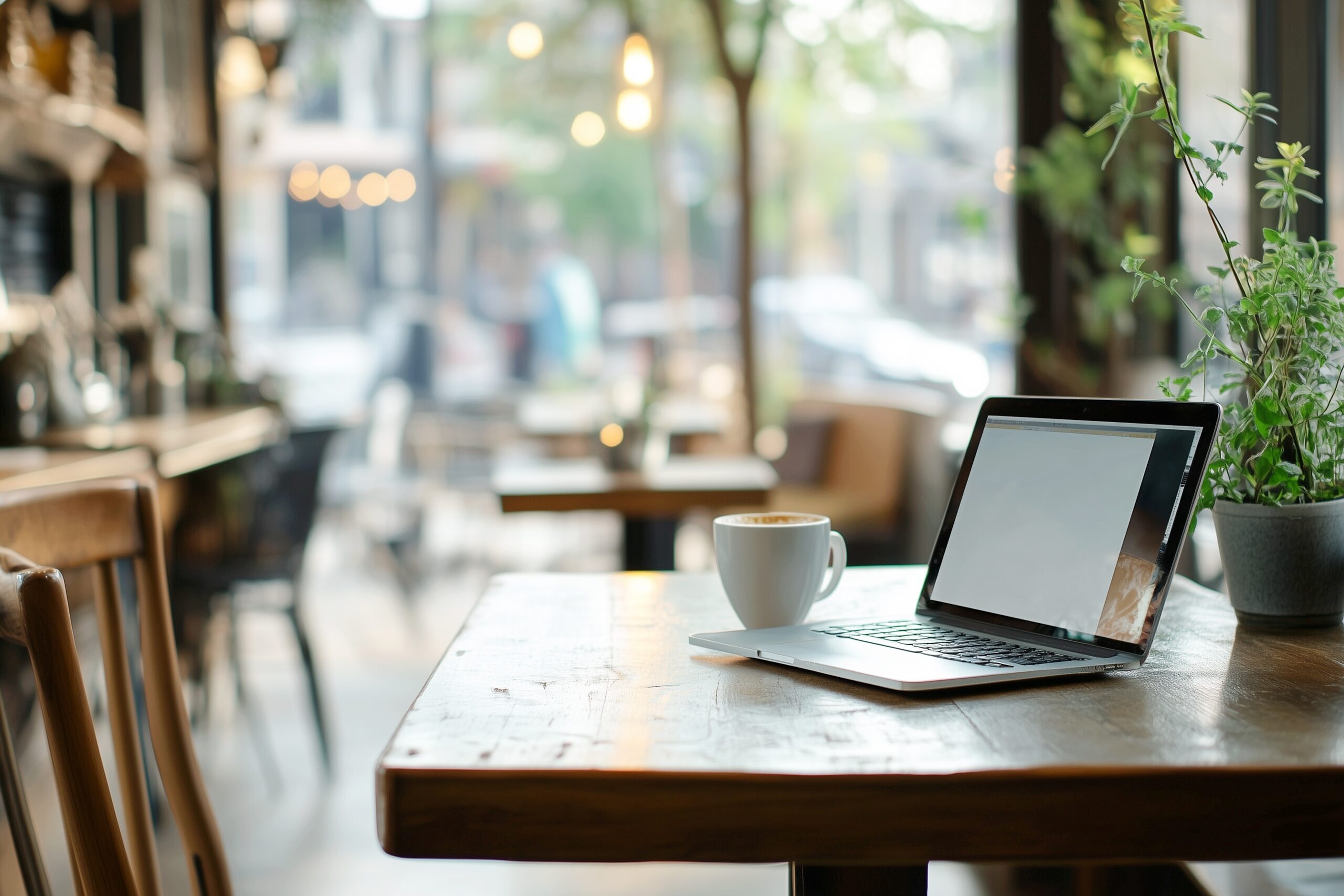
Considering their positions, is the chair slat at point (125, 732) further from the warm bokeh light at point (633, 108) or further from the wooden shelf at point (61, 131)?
the warm bokeh light at point (633, 108)

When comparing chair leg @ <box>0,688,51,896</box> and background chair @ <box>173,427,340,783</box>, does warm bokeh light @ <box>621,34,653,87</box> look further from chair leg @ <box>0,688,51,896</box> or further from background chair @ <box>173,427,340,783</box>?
chair leg @ <box>0,688,51,896</box>

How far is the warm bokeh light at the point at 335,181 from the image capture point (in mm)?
7070

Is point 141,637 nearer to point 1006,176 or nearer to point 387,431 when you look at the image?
point 1006,176

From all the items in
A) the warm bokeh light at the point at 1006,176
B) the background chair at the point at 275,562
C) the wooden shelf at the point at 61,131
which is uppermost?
the wooden shelf at the point at 61,131

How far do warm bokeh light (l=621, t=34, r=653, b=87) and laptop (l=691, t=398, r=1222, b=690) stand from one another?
12.1 feet

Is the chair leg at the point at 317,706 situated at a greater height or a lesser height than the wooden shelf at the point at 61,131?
lesser

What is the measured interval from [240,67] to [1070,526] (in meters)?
4.83

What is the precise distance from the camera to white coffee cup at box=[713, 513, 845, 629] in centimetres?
106

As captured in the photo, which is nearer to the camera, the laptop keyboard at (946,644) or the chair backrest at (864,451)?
the laptop keyboard at (946,644)

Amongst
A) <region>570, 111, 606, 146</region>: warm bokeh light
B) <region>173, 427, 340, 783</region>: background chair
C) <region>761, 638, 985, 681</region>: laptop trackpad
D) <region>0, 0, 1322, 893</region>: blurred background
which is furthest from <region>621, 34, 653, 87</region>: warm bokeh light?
<region>761, 638, 985, 681</region>: laptop trackpad

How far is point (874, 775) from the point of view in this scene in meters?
0.71

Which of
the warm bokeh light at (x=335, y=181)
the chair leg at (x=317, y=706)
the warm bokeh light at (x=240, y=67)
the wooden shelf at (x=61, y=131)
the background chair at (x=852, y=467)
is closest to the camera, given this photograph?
the wooden shelf at (x=61, y=131)

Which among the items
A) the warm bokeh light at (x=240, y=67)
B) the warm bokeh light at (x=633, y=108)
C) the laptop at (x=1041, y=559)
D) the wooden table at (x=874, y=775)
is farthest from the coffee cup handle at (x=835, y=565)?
the warm bokeh light at (x=240, y=67)

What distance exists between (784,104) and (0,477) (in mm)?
5210
